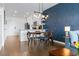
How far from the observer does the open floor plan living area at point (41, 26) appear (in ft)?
10.0

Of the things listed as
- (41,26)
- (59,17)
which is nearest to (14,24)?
(41,26)

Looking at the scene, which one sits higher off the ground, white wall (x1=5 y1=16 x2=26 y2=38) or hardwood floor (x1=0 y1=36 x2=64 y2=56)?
white wall (x1=5 y1=16 x2=26 y2=38)

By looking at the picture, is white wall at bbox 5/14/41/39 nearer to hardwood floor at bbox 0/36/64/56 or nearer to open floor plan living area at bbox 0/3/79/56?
open floor plan living area at bbox 0/3/79/56

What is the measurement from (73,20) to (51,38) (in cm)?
87

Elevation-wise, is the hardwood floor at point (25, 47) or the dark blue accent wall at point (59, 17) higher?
the dark blue accent wall at point (59, 17)

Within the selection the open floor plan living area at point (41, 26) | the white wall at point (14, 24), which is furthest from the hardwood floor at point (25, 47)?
the white wall at point (14, 24)

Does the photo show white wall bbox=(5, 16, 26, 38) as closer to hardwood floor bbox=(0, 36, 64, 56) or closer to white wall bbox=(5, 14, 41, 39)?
white wall bbox=(5, 14, 41, 39)

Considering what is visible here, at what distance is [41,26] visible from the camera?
3.42 metres

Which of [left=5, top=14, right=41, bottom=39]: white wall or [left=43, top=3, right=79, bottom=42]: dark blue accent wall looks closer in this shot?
[left=5, top=14, right=41, bottom=39]: white wall

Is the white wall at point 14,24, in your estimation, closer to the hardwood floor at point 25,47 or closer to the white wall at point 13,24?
the white wall at point 13,24

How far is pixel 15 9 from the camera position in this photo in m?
3.16

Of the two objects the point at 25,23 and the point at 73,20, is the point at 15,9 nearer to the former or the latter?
the point at 25,23

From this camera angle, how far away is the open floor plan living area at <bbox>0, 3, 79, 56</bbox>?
10.0ft

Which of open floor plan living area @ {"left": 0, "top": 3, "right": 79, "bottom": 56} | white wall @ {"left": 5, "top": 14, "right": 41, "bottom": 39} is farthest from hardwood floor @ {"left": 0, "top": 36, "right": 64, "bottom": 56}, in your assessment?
white wall @ {"left": 5, "top": 14, "right": 41, "bottom": 39}
